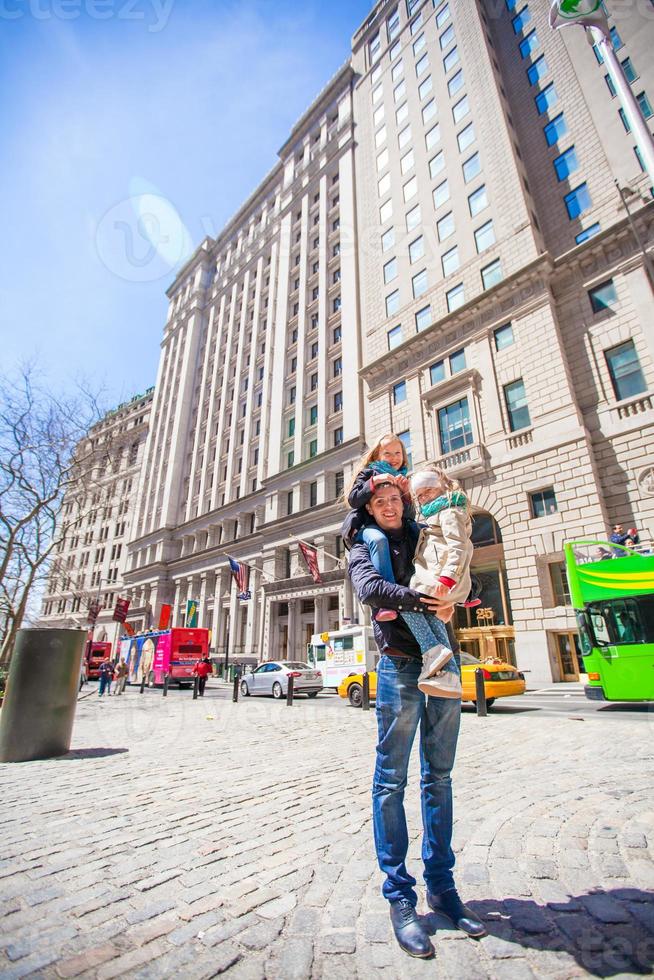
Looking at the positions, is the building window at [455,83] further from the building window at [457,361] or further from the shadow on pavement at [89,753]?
the shadow on pavement at [89,753]

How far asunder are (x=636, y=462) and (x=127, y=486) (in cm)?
6295

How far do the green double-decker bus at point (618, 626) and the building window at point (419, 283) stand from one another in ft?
76.9

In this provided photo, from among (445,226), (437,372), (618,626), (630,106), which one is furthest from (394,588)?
(445,226)

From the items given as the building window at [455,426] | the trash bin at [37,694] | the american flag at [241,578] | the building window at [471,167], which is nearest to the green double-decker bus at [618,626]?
the trash bin at [37,694]

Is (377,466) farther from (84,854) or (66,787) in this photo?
(66,787)

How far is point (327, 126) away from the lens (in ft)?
157

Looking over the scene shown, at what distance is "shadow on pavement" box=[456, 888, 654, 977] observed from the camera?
69.3 inches

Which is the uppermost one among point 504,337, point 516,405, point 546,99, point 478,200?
point 546,99

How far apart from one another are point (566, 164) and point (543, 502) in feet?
65.5

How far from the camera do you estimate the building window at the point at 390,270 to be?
104ft

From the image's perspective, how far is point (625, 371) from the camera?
19031 mm

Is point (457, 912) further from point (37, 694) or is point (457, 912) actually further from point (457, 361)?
point (457, 361)

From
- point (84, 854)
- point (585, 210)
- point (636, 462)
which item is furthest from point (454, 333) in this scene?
point (84, 854)

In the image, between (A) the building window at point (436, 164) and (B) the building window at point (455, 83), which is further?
(B) the building window at point (455, 83)
